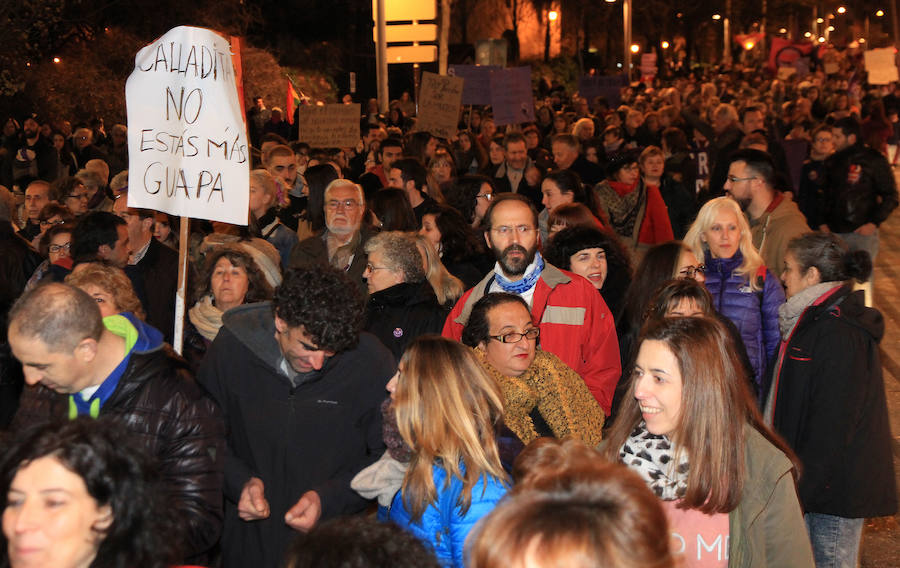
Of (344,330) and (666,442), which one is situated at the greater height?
(344,330)

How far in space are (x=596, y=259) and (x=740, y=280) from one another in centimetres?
82

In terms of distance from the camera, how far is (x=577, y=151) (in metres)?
11.6

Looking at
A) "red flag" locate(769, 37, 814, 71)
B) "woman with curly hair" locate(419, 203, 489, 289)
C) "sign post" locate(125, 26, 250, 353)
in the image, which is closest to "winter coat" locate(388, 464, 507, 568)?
"sign post" locate(125, 26, 250, 353)

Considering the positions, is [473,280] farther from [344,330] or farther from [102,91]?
[102,91]

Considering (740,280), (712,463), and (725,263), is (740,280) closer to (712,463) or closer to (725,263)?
(725,263)

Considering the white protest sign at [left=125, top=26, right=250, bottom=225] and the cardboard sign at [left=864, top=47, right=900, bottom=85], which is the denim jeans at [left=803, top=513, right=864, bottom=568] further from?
the cardboard sign at [left=864, top=47, right=900, bottom=85]

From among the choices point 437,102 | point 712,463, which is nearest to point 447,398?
point 712,463

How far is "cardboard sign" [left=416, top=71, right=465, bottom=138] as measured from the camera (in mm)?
13219

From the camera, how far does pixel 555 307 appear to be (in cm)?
514

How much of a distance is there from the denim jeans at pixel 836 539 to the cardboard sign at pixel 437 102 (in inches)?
362

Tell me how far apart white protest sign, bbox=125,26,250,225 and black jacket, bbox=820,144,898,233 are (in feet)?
22.3

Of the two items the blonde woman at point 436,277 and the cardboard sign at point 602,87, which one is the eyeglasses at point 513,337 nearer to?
the blonde woman at point 436,277

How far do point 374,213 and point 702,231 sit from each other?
8.93 ft

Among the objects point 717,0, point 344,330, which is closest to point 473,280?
point 344,330
